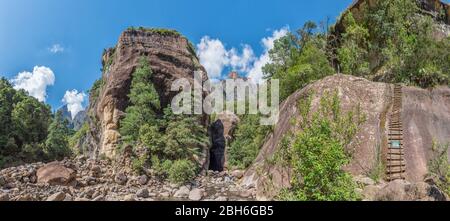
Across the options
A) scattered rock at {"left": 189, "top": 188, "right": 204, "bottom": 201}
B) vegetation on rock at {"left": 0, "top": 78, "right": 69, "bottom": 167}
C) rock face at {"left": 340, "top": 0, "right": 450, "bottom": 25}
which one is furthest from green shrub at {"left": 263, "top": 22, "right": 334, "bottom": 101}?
vegetation on rock at {"left": 0, "top": 78, "right": 69, "bottom": 167}

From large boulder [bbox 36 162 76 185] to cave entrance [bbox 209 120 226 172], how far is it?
60.3 feet

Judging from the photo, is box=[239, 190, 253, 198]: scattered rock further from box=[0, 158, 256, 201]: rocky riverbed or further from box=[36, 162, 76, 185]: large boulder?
box=[36, 162, 76, 185]: large boulder

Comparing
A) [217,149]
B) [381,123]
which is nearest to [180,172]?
[381,123]

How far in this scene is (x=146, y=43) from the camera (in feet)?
108

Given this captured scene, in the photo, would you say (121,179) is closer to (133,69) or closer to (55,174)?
(55,174)

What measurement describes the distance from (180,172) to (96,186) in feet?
19.3

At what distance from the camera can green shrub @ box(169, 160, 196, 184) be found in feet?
78.7

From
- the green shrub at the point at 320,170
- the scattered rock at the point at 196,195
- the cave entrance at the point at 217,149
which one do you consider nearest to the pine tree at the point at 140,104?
the scattered rock at the point at 196,195

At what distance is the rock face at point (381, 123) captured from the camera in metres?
13.0

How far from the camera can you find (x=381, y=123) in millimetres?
15062

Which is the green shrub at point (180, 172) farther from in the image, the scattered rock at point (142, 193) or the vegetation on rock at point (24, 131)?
the vegetation on rock at point (24, 131)

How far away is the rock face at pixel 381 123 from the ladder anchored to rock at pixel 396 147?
198 mm
